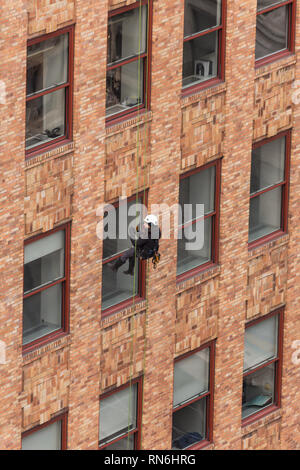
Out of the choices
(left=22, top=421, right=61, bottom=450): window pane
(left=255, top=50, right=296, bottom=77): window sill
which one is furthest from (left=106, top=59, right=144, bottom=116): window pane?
(left=22, top=421, right=61, bottom=450): window pane

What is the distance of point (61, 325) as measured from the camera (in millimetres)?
41312

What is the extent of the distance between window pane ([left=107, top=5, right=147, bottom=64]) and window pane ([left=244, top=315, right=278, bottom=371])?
27.3 feet

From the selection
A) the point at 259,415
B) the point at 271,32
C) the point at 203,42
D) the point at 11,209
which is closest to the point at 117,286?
the point at 11,209

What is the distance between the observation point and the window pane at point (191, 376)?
146 ft

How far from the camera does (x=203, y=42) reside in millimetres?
42344

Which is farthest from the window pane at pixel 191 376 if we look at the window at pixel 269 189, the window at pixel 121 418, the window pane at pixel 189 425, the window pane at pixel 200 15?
the window pane at pixel 200 15

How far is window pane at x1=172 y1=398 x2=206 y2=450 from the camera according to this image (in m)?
45.0

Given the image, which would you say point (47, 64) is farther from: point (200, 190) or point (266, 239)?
point (266, 239)

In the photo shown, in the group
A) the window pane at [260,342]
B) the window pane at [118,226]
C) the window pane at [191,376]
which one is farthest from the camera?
the window pane at [260,342]

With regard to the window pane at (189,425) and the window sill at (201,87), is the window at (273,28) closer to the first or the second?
the window sill at (201,87)

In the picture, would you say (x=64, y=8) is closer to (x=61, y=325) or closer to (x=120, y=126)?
(x=120, y=126)

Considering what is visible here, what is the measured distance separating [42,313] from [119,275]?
2167 mm

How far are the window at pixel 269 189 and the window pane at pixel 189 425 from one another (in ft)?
13.4
